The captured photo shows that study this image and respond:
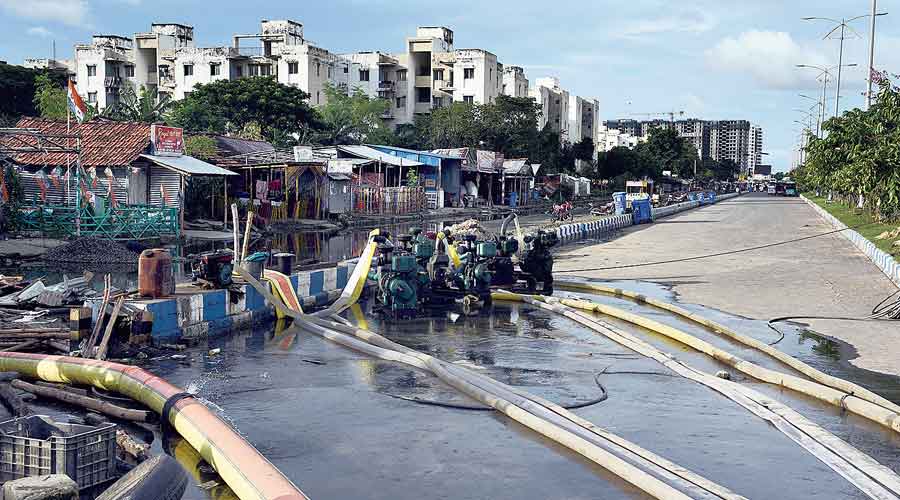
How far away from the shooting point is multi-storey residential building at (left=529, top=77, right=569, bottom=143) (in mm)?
112312

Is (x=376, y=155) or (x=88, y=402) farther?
(x=376, y=155)

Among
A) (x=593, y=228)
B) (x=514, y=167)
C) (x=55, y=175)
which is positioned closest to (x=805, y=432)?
(x=55, y=175)

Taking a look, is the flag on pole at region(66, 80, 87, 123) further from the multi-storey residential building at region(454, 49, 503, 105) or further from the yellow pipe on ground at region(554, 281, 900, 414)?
the multi-storey residential building at region(454, 49, 503, 105)

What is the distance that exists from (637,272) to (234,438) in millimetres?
19331

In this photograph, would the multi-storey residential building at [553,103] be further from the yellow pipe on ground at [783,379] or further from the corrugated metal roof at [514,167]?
the yellow pipe on ground at [783,379]

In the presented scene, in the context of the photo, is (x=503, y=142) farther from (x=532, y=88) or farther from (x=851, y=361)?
(x=851, y=361)

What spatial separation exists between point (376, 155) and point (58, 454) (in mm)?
48441

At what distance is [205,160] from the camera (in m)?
38.5

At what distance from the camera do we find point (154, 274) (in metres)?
14.2

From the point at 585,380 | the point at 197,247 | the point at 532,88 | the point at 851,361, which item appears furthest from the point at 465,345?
the point at 532,88

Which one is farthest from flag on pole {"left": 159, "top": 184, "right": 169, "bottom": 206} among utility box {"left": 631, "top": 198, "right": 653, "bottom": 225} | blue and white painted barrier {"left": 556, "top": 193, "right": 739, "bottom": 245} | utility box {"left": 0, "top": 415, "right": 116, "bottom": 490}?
utility box {"left": 0, "top": 415, "right": 116, "bottom": 490}

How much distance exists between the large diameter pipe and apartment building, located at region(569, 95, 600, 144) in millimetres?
112628

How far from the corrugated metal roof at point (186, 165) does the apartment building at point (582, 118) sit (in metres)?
89.2

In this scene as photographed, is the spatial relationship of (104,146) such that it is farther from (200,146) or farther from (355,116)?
(355,116)
